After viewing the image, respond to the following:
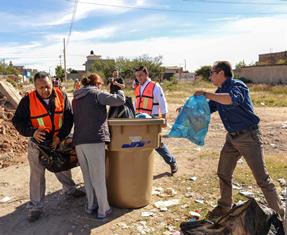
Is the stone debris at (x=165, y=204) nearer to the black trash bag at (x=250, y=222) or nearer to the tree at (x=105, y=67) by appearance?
the black trash bag at (x=250, y=222)

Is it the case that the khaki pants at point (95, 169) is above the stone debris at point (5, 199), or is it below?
above

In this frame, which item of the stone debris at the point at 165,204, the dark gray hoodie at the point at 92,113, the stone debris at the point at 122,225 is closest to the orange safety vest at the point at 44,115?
the dark gray hoodie at the point at 92,113

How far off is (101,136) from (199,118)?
1.16m

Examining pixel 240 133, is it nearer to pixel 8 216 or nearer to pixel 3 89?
pixel 8 216

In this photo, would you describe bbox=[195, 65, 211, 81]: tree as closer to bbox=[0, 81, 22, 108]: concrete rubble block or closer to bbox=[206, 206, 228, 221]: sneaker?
bbox=[0, 81, 22, 108]: concrete rubble block

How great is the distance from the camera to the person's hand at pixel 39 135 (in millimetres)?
4602

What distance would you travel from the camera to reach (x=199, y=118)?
4664 mm

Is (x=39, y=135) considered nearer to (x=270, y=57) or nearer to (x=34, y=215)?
(x=34, y=215)

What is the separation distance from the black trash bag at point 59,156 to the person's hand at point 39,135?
66mm

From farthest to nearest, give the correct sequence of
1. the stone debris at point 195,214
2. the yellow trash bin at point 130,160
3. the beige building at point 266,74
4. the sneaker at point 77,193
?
the beige building at point 266,74 < the sneaker at point 77,193 < the stone debris at point 195,214 < the yellow trash bin at point 130,160

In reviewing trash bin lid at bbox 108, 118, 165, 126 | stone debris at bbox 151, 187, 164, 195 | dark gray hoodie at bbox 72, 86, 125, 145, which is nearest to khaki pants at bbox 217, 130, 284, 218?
trash bin lid at bbox 108, 118, 165, 126

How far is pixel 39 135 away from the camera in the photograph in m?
4.61

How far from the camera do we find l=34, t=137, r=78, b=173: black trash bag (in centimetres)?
469

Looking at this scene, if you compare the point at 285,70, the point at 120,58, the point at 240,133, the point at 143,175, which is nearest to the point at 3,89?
the point at 143,175
